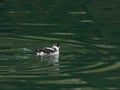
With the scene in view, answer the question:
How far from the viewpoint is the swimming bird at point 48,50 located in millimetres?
25953

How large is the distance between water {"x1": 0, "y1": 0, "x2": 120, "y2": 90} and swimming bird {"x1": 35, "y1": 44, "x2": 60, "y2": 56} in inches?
9.5

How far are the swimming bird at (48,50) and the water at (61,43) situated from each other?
241 mm

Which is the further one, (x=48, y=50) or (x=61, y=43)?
(x=61, y=43)

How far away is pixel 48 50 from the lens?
2669cm

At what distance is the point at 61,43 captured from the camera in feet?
93.9

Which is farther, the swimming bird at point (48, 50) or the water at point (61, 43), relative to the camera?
the swimming bird at point (48, 50)

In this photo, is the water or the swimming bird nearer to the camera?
the water

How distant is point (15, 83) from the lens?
2216 cm

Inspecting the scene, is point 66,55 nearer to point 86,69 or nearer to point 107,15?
point 86,69

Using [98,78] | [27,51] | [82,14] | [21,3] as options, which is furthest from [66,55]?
[21,3]

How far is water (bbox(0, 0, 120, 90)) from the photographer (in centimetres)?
2269

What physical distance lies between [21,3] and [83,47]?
12202 millimetres

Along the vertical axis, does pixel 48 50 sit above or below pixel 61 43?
below

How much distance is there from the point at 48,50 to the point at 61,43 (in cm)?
202
